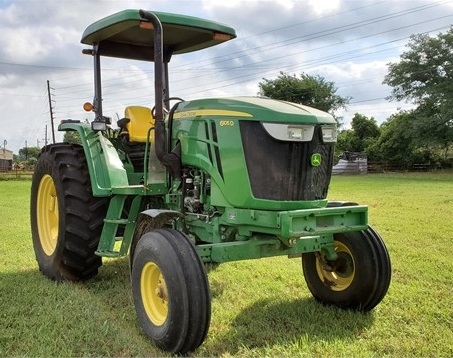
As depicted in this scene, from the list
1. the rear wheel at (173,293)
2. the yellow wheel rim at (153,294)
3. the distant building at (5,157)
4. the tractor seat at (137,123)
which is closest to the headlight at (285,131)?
the rear wheel at (173,293)

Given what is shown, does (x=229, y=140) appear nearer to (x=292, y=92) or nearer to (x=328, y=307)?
(x=328, y=307)

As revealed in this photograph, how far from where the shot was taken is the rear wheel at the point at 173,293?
3289 mm

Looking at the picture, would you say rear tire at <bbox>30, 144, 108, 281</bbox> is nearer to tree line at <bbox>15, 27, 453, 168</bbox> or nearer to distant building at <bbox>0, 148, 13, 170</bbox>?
tree line at <bbox>15, 27, 453, 168</bbox>

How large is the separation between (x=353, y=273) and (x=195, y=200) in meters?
1.56

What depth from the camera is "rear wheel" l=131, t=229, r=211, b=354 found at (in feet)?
10.8

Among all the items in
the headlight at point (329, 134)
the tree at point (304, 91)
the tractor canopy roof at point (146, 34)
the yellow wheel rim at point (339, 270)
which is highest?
the tree at point (304, 91)

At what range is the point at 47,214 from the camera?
5781 mm

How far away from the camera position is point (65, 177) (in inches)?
194

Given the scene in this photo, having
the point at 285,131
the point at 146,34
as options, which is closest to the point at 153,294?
the point at 285,131

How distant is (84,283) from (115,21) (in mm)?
2634

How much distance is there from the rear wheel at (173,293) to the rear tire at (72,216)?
49.7 inches

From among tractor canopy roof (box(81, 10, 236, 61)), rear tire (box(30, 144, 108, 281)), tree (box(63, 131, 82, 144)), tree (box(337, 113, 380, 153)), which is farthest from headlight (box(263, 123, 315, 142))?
tree (box(337, 113, 380, 153))

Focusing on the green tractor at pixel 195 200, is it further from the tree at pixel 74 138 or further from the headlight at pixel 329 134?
the tree at pixel 74 138

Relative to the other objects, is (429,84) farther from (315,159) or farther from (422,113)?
(315,159)
